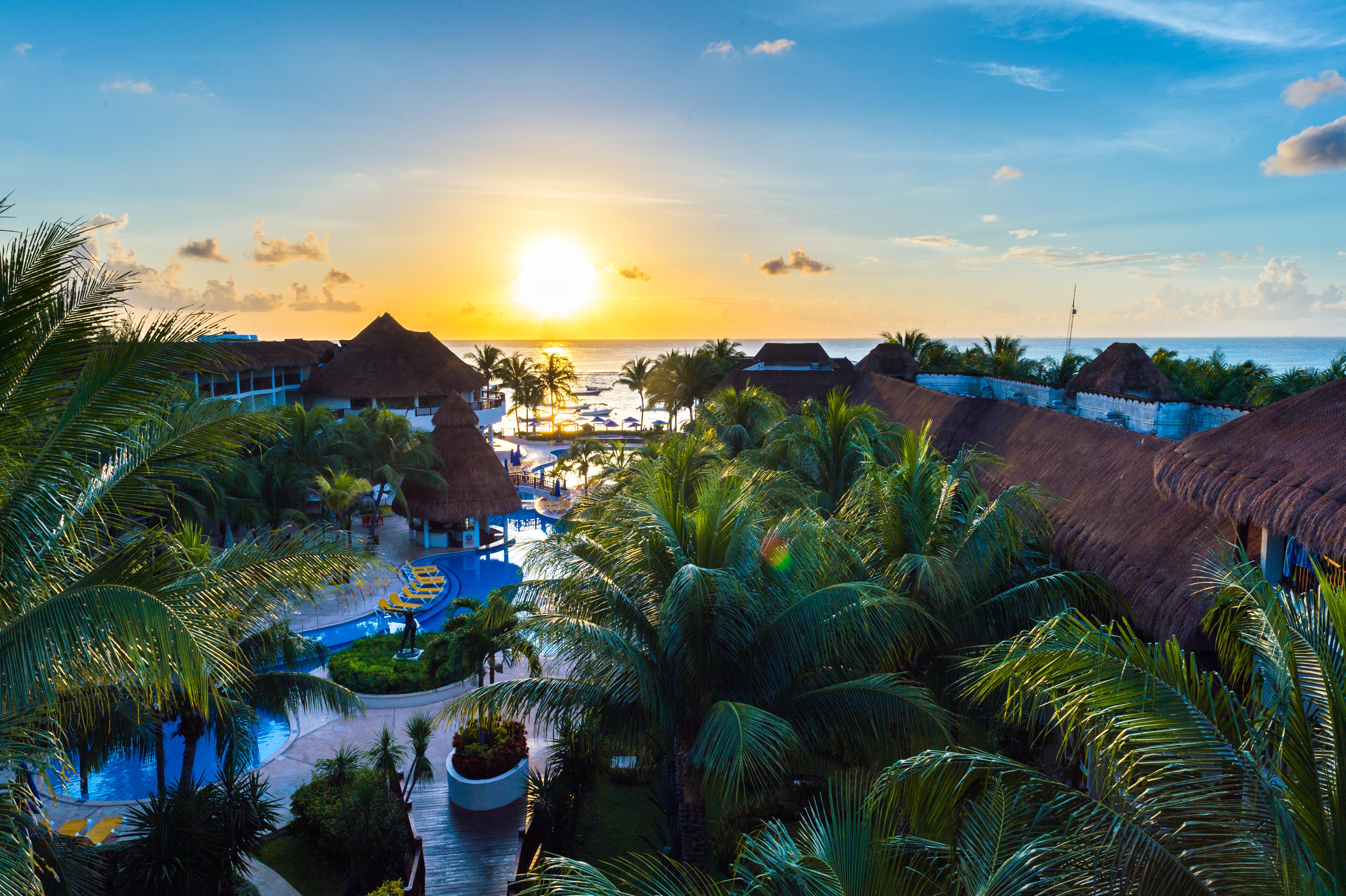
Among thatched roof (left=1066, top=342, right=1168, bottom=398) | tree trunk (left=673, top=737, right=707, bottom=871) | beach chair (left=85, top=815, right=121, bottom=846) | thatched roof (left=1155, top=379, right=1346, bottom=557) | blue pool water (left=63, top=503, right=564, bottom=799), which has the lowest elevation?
blue pool water (left=63, top=503, right=564, bottom=799)

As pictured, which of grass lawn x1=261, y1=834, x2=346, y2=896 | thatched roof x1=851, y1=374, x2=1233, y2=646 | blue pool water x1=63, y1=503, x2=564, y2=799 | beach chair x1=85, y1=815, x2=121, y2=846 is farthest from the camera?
blue pool water x1=63, y1=503, x2=564, y2=799

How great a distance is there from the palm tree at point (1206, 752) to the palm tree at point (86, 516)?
451cm

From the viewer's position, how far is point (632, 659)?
7.07 metres

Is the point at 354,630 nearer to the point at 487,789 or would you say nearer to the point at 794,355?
the point at 487,789

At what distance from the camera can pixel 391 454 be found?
24.6 metres

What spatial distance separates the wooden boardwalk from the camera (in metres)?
9.20

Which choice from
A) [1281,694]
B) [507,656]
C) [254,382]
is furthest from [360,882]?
[254,382]

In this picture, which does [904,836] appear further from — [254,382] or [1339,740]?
[254,382]

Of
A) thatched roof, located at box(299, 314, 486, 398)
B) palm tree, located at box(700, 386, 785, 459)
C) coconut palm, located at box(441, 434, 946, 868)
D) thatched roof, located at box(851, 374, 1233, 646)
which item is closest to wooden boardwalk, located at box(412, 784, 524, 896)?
coconut palm, located at box(441, 434, 946, 868)

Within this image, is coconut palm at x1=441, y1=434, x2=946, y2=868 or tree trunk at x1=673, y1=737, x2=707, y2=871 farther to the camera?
tree trunk at x1=673, y1=737, x2=707, y2=871

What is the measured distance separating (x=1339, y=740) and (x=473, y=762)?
33.8ft

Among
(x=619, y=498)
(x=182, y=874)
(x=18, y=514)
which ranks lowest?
(x=182, y=874)

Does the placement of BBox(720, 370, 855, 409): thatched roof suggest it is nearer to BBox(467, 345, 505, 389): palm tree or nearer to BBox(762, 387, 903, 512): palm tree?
BBox(762, 387, 903, 512): palm tree

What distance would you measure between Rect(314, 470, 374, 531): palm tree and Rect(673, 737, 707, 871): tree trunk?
15.8 m
